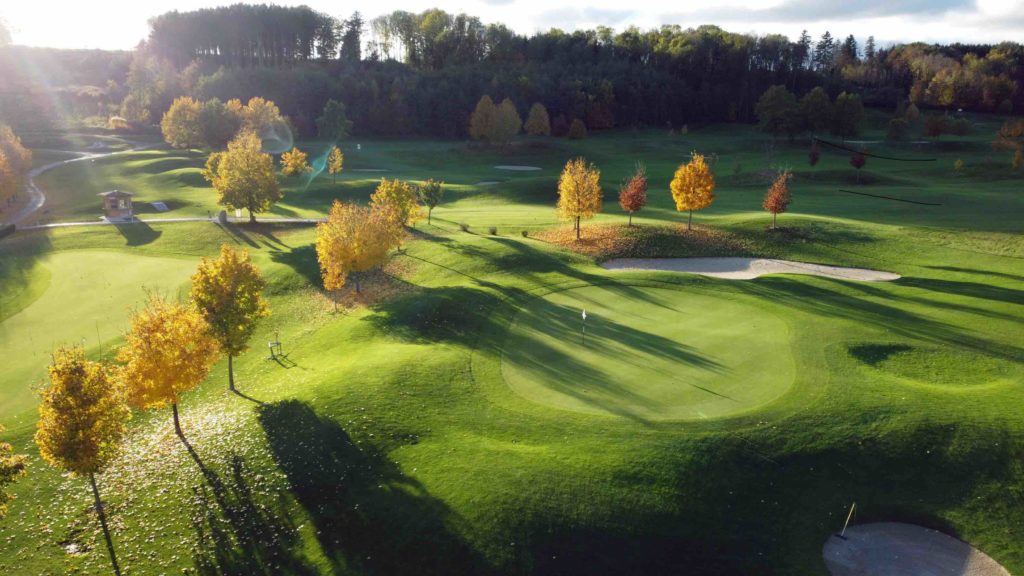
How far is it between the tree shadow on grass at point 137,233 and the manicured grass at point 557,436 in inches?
450

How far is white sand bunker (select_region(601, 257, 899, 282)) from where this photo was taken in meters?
45.9

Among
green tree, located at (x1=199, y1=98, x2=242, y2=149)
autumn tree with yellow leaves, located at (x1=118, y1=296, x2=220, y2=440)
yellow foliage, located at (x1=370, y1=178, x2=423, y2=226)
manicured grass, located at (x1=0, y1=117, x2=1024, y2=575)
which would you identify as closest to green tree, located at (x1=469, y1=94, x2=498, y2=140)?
green tree, located at (x1=199, y1=98, x2=242, y2=149)

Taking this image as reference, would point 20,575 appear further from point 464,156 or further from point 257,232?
point 464,156

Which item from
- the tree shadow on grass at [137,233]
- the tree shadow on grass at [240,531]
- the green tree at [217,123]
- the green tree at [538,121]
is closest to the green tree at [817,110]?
the green tree at [538,121]

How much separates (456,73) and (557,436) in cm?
12586

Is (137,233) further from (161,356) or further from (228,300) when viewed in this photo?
(161,356)

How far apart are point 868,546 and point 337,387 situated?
2115 cm

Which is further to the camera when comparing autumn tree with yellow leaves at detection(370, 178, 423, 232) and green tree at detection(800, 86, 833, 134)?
green tree at detection(800, 86, 833, 134)

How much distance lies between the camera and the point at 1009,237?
5206 cm

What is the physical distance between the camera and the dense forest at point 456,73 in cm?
12925

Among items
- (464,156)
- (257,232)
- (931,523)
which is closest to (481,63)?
(464,156)

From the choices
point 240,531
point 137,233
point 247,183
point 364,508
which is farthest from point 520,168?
point 240,531

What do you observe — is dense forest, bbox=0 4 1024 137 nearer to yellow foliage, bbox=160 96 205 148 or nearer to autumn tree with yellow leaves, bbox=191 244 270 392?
yellow foliage, bbox=160 96 205 148

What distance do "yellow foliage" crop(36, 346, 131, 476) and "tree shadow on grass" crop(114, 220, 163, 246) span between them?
4198cm
